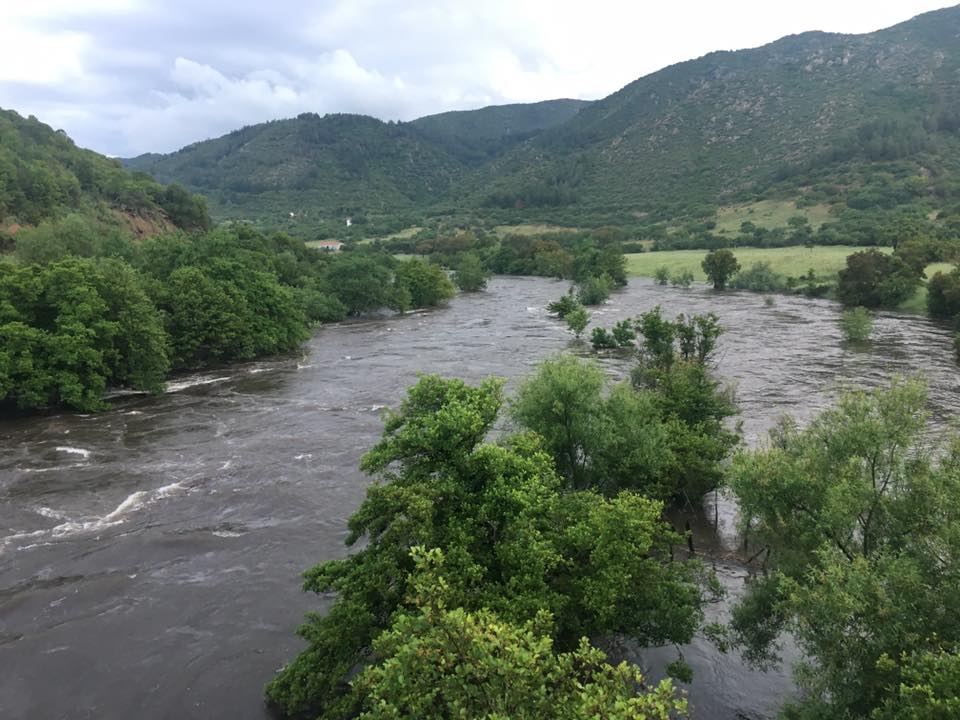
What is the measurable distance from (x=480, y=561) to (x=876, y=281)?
104 metres

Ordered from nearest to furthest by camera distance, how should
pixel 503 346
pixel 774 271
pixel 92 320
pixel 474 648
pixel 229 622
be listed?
pixel 474 648 < pixel 229 622 < pixel 92 320 < pixel 503 346 < pixel 774 271

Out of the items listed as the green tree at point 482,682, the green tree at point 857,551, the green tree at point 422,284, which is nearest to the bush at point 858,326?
the green tree at point 857,551

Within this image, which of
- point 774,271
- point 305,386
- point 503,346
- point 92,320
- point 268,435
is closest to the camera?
point 268,435

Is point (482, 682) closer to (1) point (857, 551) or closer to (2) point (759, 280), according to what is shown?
(1) point (857, 551)

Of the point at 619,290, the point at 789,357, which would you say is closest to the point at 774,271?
the point at 619,290

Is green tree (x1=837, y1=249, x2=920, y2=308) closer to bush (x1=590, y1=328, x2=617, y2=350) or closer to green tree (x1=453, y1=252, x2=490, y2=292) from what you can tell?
bush (x1=590, y1=328, x2=617, y2=350)

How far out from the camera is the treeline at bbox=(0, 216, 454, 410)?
45750mm

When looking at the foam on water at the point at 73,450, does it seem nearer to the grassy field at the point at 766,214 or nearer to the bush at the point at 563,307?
the bush at the point at 563,307

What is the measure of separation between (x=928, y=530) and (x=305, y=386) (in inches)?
2019

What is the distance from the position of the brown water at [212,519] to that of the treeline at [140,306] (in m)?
3.43

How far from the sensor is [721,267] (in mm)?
121812

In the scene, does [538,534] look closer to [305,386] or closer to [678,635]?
[678,635]

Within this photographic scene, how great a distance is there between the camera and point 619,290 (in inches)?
5098

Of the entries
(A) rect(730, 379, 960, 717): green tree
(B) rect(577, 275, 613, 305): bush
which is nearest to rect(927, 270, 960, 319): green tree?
(B) rect(577, 275, 613, 305): bush
